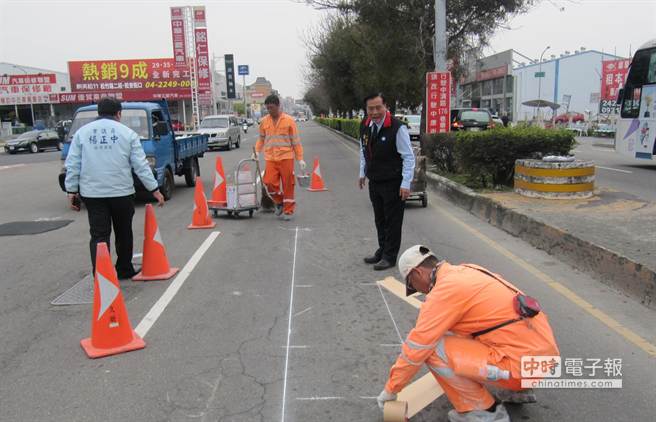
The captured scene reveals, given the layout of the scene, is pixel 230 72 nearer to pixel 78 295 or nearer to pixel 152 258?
pixel 152 258

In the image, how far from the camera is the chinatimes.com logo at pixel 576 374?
113 inches

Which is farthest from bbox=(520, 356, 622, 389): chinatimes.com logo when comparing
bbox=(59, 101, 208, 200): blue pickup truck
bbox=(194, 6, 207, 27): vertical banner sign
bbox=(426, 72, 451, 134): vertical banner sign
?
bbox=(194, 6, 207, 27): vertical banner sign

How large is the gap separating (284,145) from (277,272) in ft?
10.6

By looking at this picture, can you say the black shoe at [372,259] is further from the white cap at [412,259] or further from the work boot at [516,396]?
the white cap at [412,259]

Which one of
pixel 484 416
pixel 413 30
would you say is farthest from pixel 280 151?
pixel 413 30

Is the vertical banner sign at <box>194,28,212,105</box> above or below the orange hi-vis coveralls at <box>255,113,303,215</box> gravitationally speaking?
above

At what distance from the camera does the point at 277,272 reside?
6176 mm

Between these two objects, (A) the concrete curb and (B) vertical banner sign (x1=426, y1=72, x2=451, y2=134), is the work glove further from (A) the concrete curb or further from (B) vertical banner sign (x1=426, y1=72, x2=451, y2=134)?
(B) vertical banner sign (x1=426, y1=72, x2=451, y2=134)

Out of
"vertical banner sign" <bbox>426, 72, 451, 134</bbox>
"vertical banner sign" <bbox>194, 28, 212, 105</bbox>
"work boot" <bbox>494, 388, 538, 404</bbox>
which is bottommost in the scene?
"work boot" <bbox>494, 388, 538, 404</bbox>

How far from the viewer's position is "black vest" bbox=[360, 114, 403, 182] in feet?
20.0

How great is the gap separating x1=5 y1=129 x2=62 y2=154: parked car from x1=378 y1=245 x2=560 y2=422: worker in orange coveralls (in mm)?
36233

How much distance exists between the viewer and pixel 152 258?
6.00 metres

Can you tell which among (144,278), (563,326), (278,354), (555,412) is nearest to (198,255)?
(144,278)

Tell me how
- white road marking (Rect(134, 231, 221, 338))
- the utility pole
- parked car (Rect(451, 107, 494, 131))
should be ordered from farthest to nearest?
parked car (Rect(451, 107, 494, 131))
the utility pole
white road marking (Rect(134, 231, 221, 338))
